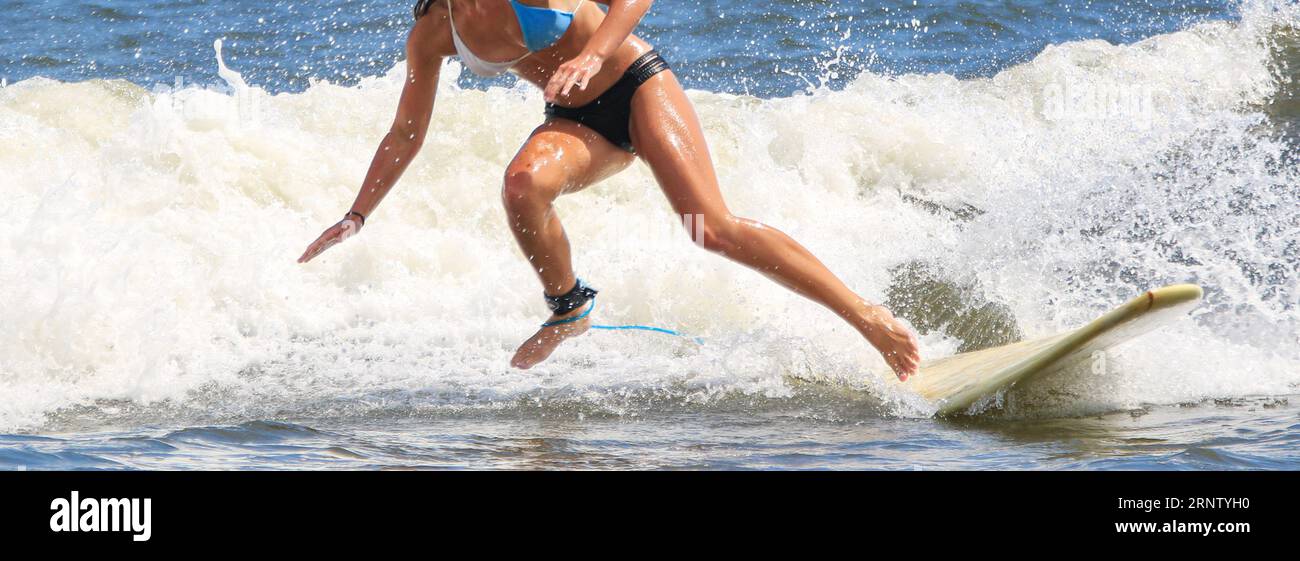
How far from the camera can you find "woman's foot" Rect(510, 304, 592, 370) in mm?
4457

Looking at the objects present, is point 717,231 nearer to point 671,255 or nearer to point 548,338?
point 548,338

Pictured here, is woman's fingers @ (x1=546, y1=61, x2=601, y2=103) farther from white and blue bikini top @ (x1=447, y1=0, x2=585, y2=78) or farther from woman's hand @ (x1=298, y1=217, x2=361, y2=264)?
woman's hand @ (x1=298, y1=217, x2=361, y2=264)

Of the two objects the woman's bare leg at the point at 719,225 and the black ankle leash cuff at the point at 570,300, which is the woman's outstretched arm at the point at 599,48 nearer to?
the woman's bare leg at the point at 719,225

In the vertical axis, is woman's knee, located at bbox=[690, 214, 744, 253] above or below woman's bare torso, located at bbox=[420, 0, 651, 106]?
below

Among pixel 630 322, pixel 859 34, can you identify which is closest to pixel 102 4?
pixel 859 34

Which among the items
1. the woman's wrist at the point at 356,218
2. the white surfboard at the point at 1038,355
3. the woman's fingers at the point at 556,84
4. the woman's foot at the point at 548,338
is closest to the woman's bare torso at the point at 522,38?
the woman's fingers at the point at 556,84

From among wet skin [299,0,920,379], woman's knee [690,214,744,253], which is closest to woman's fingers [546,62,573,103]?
wet skin [299,0,920,379]

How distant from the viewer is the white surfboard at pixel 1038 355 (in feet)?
12.1

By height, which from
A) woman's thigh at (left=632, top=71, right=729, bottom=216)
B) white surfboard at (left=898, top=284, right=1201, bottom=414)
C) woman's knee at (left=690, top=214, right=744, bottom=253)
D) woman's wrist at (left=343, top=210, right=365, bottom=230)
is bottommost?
white surfboard at (left=898, top=284, right=1201, bottom=414)

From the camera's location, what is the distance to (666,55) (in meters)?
11.2

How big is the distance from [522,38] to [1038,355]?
6.36ft

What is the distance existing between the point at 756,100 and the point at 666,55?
6.24ft

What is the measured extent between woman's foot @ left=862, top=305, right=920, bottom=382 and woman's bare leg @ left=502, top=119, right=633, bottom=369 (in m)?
0.94

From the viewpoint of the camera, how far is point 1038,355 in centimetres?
407
